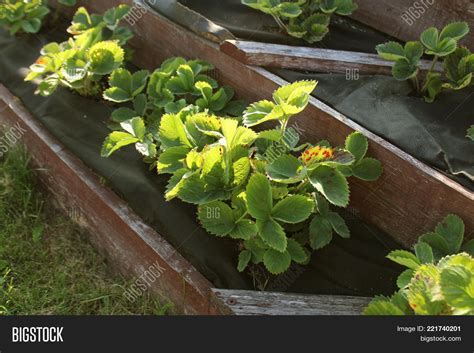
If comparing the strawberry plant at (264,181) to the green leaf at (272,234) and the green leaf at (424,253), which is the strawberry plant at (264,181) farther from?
the green leaf at (424,253)

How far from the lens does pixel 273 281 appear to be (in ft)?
7.10

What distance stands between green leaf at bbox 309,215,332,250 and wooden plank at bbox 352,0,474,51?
1115mm

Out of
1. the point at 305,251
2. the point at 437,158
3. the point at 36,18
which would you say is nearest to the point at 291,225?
the point at 305,251

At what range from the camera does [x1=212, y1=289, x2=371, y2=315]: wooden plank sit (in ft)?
6.64

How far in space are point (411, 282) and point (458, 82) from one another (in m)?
1.00

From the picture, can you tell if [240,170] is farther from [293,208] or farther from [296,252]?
[296,252]

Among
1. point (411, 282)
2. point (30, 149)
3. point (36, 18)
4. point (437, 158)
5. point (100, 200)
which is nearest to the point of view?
point (411, 282)

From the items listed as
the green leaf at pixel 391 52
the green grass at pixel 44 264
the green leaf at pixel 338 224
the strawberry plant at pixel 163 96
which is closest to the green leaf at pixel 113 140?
the strawberry plant at pixel 163 96

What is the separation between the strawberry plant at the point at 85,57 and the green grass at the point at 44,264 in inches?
17.1

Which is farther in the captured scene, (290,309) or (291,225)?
(291,225)

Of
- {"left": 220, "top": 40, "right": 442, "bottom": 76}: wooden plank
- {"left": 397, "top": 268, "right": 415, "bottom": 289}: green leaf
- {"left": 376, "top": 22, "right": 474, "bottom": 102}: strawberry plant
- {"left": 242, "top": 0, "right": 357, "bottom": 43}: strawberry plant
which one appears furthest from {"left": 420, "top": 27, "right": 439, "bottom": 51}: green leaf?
{"left": 397, "top": 268, "right": 415, "bottom": 289}: green leaf
